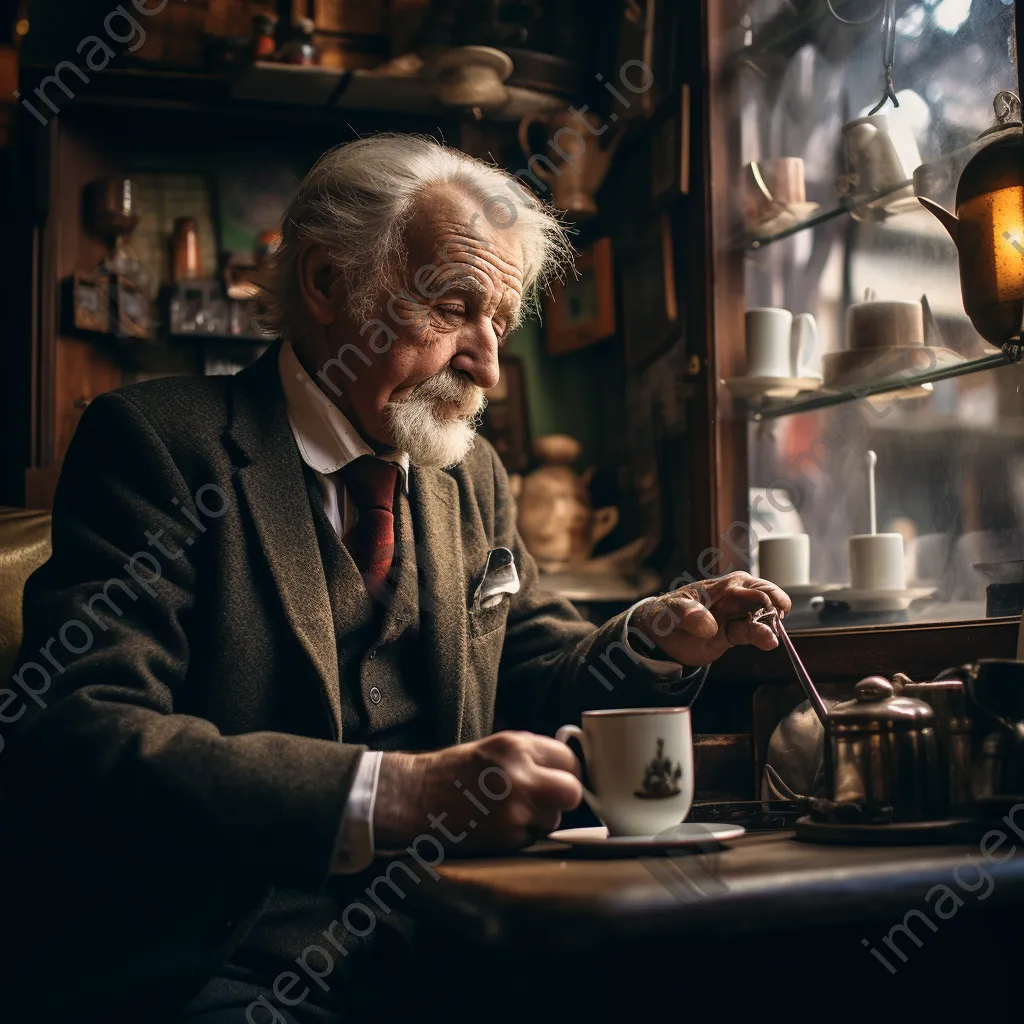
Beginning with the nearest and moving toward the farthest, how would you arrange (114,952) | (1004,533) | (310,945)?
(114,952), (310,945), (1004,533)

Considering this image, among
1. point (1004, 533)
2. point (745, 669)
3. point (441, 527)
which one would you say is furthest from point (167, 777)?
point (1004, 533)

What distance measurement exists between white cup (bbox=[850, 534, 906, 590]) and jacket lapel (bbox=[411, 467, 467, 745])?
2.76ft

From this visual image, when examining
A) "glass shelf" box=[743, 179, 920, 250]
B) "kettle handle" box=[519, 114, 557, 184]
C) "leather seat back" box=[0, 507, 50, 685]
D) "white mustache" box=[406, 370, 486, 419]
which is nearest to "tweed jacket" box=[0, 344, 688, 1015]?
"white mustache" box=[406, 370, 486, 419]

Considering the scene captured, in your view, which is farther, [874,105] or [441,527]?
[874,105]

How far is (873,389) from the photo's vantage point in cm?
239

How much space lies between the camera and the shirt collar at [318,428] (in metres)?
1.79

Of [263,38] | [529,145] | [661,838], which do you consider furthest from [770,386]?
[263,38]

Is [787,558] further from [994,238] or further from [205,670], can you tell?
[205,670]

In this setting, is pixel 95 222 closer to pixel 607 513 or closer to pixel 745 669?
pixel 607 513

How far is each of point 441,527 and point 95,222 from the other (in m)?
2.24

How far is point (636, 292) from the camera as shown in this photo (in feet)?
11.1

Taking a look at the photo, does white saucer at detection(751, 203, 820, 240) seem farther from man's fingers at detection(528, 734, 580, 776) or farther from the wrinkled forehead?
man's fingers at detection(528, 734, 580, 776)

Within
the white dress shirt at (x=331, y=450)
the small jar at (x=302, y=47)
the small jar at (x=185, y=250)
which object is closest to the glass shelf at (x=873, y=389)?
the white dress shirt at (x=331, y=450)

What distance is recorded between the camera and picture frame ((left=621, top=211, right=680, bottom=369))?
3.07 m
